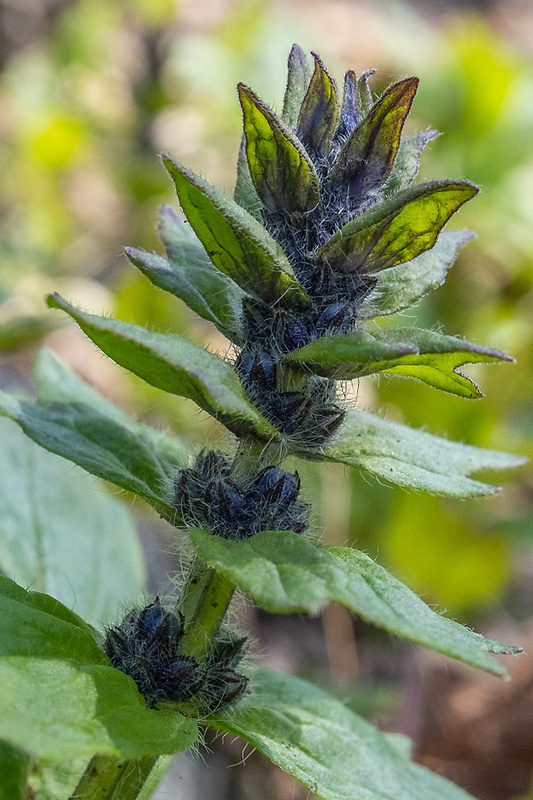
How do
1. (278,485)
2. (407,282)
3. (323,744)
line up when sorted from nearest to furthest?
1. (278,485)
2. (407,282)
3. (323,744)

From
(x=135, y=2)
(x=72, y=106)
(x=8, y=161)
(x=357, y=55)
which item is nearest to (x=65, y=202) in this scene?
(x=8, y=161)

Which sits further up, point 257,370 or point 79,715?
point 257,370

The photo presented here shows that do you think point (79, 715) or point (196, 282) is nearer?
point (79, 715)

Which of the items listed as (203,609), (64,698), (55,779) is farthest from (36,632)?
(55,779)

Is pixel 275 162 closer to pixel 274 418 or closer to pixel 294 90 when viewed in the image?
pixel 294 90

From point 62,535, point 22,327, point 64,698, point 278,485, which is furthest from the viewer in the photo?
point 22,327

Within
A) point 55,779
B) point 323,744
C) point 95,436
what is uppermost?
point 95,436

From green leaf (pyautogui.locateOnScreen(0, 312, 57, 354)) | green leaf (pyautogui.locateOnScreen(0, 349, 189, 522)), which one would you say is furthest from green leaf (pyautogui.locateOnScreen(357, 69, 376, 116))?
green leaf (pyautogui.locateOnScreen(0, 312, 57, 354))
